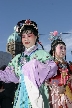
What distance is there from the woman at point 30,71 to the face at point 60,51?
1438mm

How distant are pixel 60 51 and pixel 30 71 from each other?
2.24 meters

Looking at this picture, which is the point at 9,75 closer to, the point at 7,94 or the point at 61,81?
the point at 61,81

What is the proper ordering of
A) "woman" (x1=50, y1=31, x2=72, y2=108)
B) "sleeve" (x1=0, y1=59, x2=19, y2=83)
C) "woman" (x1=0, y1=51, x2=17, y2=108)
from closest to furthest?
"sleeve" (x1=0, y1=59, x2=19, y2=83)
"woman" (x1=50, y1=31, x2=72, y2=108)
"woman" (x1=0, y1=51, x2=17, y2=108)

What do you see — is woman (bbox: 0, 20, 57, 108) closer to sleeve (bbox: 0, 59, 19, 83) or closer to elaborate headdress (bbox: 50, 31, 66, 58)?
sleeve (bbox: 0, 59, 19, 83)

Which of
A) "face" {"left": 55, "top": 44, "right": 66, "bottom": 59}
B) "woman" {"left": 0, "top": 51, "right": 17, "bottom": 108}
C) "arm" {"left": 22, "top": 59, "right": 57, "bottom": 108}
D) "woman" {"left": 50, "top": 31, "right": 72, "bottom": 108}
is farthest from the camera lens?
"woman" {"left": 0, "top": 51, "right": 17, "bottom": 108}

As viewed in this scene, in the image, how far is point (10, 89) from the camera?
5531 millimetres

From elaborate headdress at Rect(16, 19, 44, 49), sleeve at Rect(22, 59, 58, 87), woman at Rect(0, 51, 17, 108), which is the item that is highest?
elaborate headdress at Rect(16, 19, 44, 49)

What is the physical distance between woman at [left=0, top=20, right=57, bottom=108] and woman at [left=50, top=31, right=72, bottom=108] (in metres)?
1.16

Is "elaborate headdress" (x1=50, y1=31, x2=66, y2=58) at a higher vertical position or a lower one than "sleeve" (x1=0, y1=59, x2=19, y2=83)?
higher

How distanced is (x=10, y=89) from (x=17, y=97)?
2.52 m

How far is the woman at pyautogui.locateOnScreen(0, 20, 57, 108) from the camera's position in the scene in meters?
2.67

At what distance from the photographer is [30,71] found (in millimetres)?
2723

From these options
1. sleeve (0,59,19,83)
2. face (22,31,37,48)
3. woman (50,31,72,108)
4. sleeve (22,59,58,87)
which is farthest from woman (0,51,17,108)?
sleeve (22,59,58,87)

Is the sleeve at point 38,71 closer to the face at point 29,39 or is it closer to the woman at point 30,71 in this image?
the woman at point 30,71
